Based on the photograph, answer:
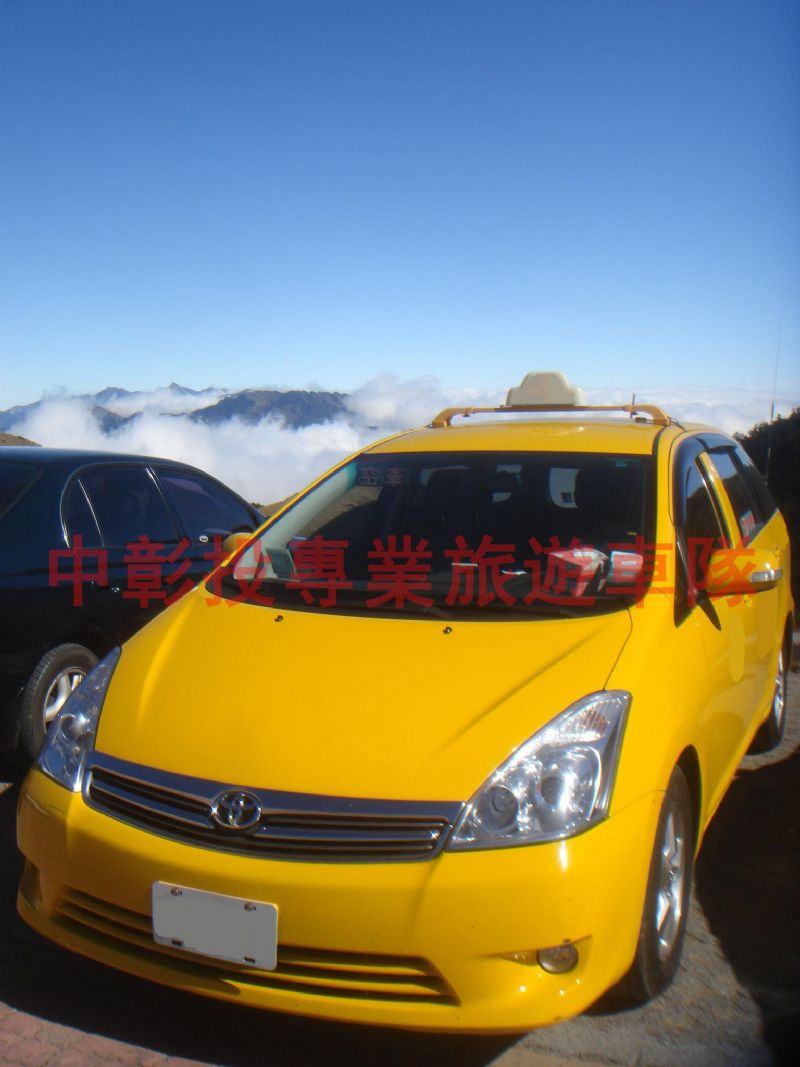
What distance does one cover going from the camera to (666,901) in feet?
9.03

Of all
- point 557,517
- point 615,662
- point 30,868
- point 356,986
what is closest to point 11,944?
point 30,868

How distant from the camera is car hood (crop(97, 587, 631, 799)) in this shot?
243cm

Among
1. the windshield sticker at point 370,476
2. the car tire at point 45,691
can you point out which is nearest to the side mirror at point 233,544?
the windshield sticker at point 370,476

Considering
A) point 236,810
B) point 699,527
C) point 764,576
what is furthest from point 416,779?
point 699,527

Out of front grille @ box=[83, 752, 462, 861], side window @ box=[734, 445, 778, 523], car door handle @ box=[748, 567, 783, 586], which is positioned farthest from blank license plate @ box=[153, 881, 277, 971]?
side window @ box=[734, 445, 778, 523]

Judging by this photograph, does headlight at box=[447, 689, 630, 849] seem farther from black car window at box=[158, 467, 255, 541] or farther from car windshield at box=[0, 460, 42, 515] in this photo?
black car window at box=[158, 467, 255, 541]

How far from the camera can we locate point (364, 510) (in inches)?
162

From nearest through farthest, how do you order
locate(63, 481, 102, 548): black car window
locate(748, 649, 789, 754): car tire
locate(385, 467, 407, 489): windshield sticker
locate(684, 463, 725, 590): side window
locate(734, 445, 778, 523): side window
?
locate(684, 463, 725, 590): side window
locate(385, 467, 407, 489): windshield sticker
locate(63, 481, 102, 548): black car window
locate(748, 649, 789, 754): car tire
locate(734, 445, 778, 523): side window

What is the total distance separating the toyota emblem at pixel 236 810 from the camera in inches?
93.8

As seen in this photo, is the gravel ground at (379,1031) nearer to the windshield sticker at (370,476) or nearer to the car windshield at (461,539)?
the car windshield at (461,539)

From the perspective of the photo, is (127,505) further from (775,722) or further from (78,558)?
(775,722)

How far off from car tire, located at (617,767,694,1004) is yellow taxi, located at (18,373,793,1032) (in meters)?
0.01

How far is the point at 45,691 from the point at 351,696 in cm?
228

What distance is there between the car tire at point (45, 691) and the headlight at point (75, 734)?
4.24ft
